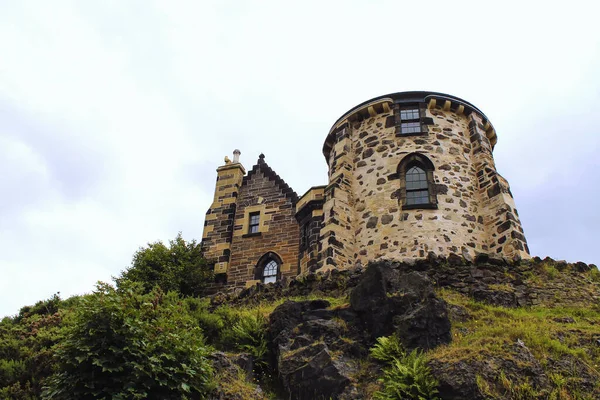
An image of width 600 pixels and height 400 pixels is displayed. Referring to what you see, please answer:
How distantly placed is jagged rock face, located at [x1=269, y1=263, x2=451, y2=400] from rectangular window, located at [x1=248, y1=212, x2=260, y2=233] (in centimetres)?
1209

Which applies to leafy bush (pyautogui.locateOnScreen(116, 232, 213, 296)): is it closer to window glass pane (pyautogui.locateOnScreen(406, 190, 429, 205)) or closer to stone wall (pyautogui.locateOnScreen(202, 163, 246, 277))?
stone wall (pyautogui.locateOnScreen(202, 163, 246, 277))

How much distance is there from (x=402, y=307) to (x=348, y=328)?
1435 millimetres

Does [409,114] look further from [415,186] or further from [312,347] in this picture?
[312,347]

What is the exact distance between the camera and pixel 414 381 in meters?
11.0

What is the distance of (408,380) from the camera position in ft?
36.5

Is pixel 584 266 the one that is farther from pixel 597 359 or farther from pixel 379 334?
pixel 379 334

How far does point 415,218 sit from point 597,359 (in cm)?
947

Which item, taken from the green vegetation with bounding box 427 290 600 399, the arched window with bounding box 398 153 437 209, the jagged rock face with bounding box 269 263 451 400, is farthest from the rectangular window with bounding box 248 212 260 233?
the green vegetation with bounding box 427 290 600 399

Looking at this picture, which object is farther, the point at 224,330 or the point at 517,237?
the point at 517,237

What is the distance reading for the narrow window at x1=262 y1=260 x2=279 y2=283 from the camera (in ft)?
83.8

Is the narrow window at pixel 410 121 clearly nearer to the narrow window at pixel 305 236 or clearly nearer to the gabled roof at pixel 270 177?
the narrow window at pixel 305 236

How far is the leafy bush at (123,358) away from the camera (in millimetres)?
11172

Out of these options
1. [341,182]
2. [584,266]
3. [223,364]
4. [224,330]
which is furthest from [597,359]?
[341,182]

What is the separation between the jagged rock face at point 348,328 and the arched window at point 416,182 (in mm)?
6623
